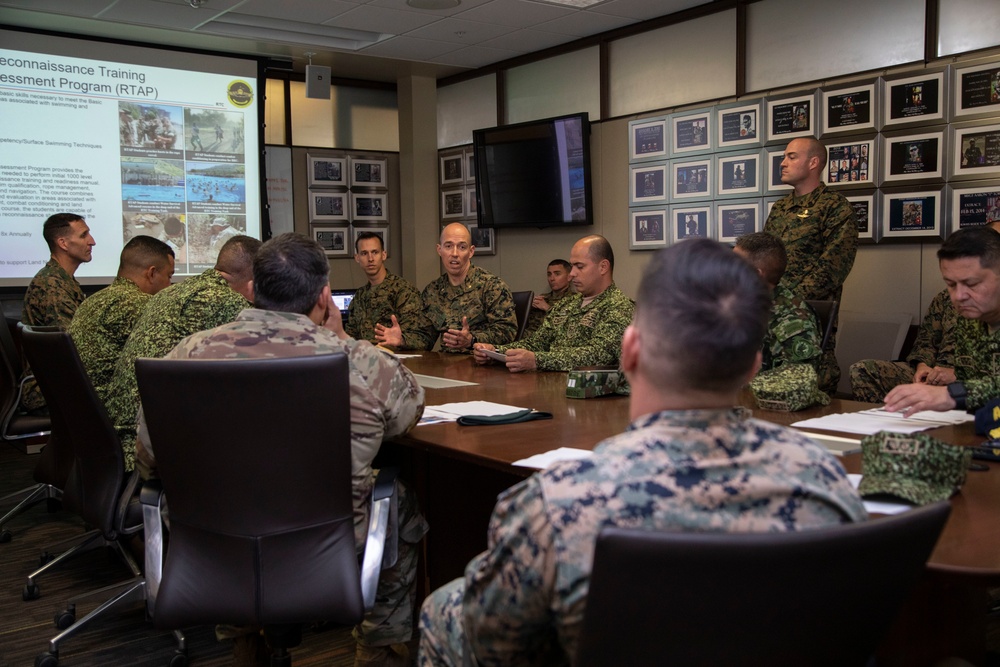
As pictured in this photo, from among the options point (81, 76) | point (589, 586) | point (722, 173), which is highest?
point (81, 76)

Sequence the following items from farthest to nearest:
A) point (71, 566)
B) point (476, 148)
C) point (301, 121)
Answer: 1. point (301, 121)
2. point (476, 148)
3. point (71, 566)

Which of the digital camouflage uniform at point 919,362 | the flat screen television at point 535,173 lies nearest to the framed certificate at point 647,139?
the flat screen television at point 535,173

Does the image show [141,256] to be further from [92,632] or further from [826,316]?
[826,316]

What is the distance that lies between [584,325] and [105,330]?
2.00m

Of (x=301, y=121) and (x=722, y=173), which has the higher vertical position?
(x=301, y=121)

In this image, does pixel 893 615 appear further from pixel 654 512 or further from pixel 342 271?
pixel 342 271

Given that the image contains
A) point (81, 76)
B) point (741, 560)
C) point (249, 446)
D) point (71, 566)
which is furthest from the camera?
point (81, 76)

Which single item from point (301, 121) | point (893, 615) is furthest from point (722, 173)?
point (893, 615)

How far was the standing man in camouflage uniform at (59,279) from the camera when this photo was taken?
4.92m

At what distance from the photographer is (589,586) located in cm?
89

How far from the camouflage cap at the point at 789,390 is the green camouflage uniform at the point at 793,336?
15 cm

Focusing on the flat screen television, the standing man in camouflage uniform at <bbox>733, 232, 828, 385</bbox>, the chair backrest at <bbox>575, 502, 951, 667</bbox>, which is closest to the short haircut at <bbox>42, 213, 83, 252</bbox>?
the flat screen television

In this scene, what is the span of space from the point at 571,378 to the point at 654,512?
191 cm

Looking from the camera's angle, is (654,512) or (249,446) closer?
(654,512)
